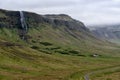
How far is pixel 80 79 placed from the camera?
191m

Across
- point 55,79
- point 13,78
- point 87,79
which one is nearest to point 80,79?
point 87,79

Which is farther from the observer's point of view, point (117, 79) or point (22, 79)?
point (117, 79)

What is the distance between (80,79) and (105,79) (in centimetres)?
1779

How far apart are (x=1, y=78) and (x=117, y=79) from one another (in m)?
76.1

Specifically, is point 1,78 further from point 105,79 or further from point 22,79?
point 105,79

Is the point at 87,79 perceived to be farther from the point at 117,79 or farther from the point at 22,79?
the point at 22,79

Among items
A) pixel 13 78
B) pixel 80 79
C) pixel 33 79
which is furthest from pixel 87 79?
pixel 13 78

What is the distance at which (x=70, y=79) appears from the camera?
633 ft

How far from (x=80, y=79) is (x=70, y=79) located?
6.84 m

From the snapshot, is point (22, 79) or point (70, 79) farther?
point (70, 79)

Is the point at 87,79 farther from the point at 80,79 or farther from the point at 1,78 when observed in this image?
the point at 1,78

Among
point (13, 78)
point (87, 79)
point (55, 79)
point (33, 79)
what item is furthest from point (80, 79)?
point (13, 78)

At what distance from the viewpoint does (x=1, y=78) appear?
609 feet

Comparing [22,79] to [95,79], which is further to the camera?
[95,79]
